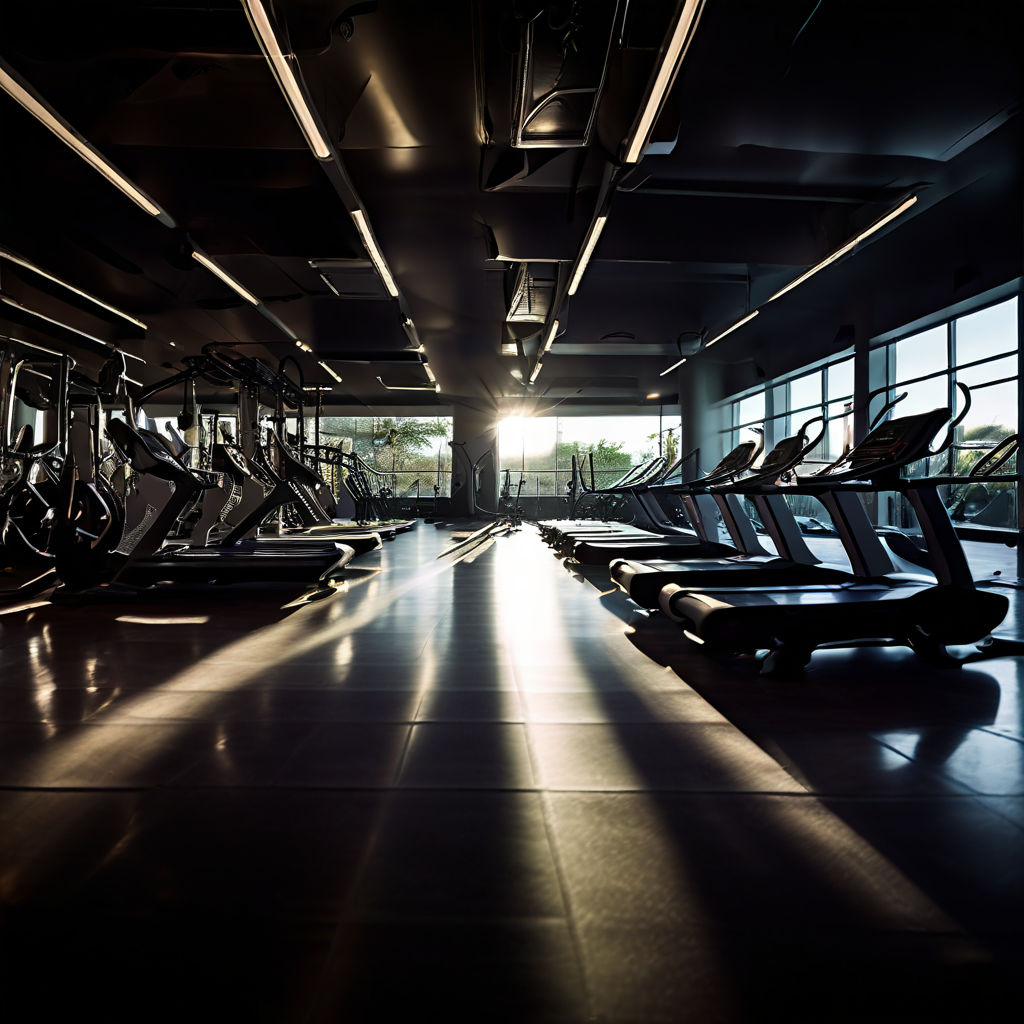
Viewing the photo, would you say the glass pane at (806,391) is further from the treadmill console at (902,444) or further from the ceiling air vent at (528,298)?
the treadmill console at (902,444)

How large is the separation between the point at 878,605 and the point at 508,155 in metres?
4.43

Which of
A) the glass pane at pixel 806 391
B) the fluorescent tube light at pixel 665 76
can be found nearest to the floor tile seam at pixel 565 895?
the fluorescent tube light at pixel 665 76

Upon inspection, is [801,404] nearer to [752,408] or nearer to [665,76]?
[752,408]

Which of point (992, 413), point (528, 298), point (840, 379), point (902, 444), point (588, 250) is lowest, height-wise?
A: point (902, 444)

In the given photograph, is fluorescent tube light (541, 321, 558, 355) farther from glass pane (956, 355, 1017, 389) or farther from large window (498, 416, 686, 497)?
large window (498, 416, 686, 497)

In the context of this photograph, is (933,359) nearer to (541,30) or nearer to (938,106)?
(938,106)

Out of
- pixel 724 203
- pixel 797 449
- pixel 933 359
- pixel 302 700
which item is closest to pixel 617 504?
pixel 933 359

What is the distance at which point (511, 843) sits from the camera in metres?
1.25

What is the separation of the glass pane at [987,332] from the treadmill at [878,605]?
659cm

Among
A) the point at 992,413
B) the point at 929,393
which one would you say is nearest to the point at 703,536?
the point at 929,393

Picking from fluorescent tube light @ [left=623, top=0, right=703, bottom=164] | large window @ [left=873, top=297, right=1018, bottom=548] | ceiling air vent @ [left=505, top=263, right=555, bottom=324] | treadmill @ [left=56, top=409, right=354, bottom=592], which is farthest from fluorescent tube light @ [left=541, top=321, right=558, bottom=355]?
treadmill @ [left=56, top=409, right=354, bottom=592]

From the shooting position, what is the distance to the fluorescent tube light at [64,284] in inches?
255

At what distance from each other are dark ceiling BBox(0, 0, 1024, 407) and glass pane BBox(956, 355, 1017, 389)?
114cm

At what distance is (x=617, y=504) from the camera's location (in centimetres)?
1524
